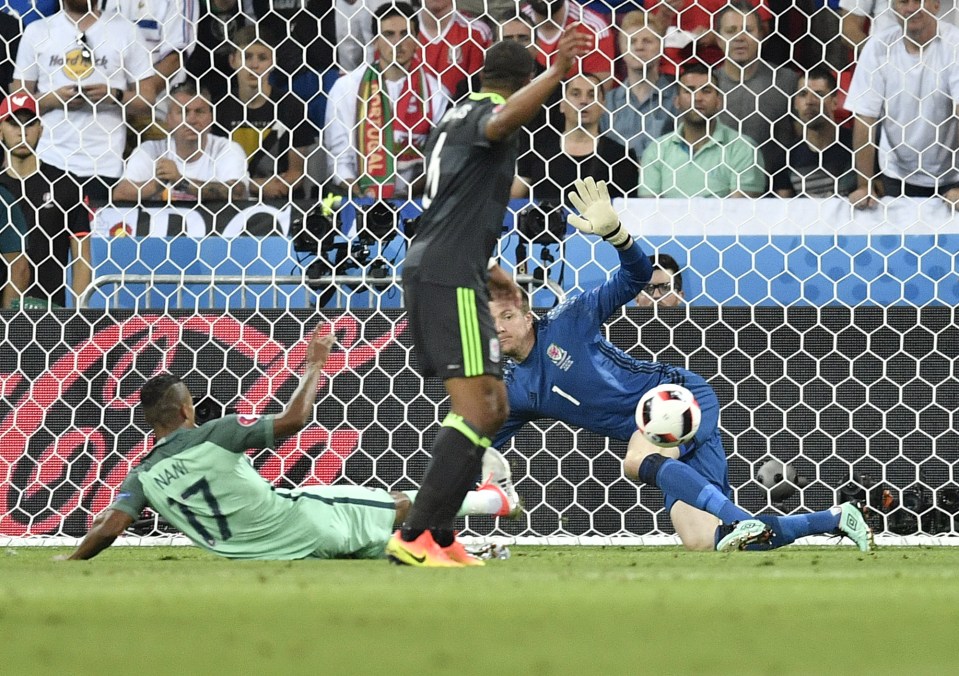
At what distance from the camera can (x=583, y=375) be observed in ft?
16.4

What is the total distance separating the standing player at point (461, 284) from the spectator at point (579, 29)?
361 centimetres

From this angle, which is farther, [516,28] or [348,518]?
[516,28]

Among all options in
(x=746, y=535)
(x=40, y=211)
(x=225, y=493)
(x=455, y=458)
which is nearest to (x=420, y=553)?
(x=455, y=458)

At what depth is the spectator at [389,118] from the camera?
23.1 ft

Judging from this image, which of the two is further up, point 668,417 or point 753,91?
point 753,91

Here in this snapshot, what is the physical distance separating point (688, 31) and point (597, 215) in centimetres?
293

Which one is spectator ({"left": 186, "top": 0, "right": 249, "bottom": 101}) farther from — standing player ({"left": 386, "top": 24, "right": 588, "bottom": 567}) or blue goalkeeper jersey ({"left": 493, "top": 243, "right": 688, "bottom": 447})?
standing player ({"left": 386, "top": 24, "right": 588, "bottom": 567})

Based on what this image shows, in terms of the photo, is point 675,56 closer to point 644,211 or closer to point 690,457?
point 644,211

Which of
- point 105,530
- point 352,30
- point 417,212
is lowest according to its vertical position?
point 105,530

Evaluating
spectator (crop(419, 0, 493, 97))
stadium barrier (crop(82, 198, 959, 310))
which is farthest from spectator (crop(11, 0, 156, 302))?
spectator (crop(419, 0, 493, 97))

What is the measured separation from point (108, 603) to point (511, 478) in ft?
12.3

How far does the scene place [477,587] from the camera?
79.4 inches

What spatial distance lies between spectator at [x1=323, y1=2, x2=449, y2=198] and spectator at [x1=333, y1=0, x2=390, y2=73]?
0.33 metres

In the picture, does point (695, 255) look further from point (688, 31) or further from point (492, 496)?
point (492, 496)
